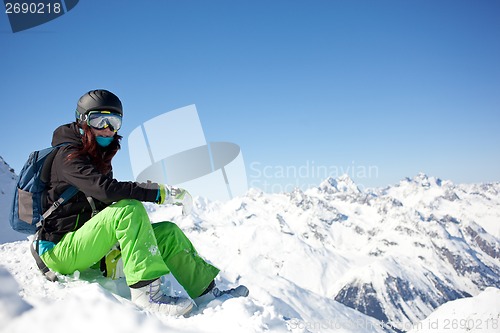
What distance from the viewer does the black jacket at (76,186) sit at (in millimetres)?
4727

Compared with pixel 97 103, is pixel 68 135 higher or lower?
lower

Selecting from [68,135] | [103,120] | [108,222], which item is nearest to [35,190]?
[68,135]

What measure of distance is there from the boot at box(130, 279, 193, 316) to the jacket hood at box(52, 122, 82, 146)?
96.6 inches

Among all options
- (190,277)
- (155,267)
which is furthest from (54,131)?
(190,277)

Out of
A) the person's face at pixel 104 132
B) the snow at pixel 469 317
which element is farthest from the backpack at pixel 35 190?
the snow at pixel 469 317

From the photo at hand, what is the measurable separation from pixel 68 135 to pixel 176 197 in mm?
1973

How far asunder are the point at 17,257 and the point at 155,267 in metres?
3.73

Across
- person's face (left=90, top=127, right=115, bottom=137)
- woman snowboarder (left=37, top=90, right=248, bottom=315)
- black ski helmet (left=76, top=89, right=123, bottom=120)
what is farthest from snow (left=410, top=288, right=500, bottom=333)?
black ski helmet (left=76, top=89, right=123, bottom=120)

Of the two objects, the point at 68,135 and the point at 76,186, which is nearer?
the point at 76,186

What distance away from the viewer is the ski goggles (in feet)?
17.5

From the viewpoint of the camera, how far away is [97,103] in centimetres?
541

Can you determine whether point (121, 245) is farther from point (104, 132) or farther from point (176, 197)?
point (104, 132)

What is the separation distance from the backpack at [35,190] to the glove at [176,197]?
4.32 feet

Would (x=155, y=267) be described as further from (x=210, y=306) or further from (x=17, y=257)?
(x=17, y=257)
